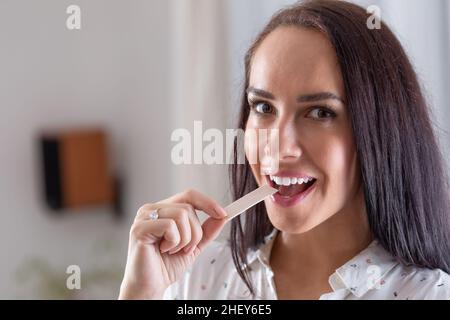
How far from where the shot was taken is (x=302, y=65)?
619 millimetres

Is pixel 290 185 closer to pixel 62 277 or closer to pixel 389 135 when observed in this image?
pixel 389 135

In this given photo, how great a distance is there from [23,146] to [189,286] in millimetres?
523

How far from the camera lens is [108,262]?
1114 mm

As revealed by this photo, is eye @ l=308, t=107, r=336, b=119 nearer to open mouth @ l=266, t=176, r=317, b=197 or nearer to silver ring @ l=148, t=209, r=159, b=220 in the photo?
open mouth @ l=266, t=176, r=317, b=197

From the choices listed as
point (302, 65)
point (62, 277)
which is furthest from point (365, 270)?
point (62, 277)

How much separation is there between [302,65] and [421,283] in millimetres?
254

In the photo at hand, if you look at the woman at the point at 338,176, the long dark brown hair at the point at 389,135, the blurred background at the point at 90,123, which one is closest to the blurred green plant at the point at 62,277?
the blurred background at the point at 90,123

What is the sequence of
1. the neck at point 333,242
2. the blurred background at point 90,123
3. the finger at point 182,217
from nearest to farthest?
the finger at point 182,217
the neck at point 333,242
the blurred background at point 90,123

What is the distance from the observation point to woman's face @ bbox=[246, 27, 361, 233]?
0.62 meters

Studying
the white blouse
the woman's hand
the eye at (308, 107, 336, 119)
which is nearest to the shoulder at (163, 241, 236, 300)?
the white blouse

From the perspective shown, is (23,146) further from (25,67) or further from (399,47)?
(399,47)

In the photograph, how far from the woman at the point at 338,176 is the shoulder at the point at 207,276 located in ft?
0.23

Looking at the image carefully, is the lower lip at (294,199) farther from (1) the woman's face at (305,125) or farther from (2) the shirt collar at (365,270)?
(2) the shirt collar at (365,270)

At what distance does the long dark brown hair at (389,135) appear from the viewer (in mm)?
625
